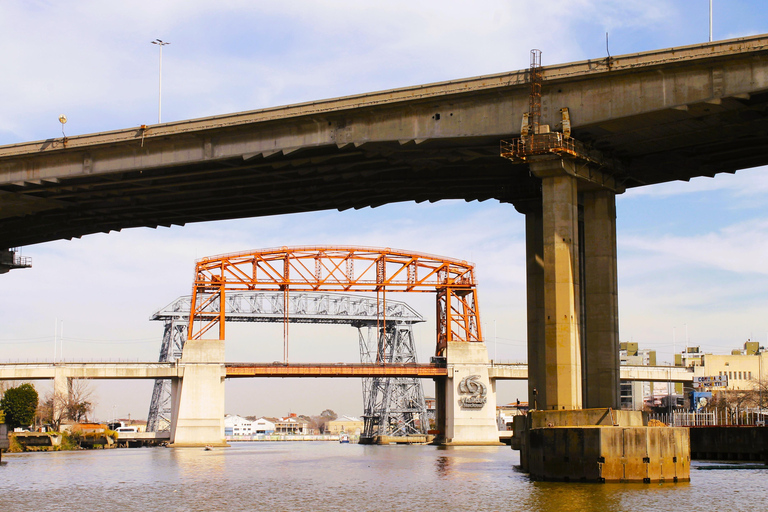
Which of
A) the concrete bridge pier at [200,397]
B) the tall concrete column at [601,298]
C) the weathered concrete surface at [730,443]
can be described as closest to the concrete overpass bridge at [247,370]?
the concrete bridge pier at [200,397]

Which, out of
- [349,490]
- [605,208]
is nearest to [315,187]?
[605,208]

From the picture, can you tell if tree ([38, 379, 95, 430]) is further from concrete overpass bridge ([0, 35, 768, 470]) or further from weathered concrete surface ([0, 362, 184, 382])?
concrete overpass bridge ([0, 35, 768, 470])

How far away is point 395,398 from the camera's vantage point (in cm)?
13688

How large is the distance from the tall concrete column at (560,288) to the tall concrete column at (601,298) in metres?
4.31

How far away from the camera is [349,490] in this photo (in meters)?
45.8

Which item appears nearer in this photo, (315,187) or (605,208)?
(605,208)

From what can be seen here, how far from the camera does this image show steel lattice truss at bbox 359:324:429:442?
13638 cm

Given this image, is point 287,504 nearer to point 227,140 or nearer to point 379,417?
point 227,140

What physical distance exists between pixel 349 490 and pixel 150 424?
404ft

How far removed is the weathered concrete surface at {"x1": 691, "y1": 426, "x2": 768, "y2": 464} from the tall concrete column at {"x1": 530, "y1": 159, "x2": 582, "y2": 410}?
27361 mm

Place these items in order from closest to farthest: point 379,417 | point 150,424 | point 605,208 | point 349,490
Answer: point 349,490
point 605,208
point 379,417
point 150,424

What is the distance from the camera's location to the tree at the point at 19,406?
11300 centimetres

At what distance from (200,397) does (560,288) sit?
196 feet

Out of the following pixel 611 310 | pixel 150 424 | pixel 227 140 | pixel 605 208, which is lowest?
pixel 150 424
